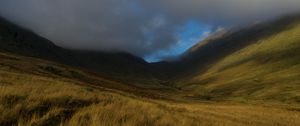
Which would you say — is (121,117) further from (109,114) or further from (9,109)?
(9,109)

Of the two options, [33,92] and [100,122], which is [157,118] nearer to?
[100,122]

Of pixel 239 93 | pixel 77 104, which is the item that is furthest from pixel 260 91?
pixel 77 104

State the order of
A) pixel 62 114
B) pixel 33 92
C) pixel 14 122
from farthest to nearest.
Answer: pixel 33 92, pixel 62 114, pixel 14 122

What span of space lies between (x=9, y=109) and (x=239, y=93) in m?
169

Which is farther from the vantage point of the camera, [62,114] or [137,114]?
[137,114]

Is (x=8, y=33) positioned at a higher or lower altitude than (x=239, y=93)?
higher

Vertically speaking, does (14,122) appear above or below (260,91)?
below

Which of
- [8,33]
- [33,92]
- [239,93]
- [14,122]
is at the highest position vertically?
[8,33]

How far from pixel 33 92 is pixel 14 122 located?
262 centimetres

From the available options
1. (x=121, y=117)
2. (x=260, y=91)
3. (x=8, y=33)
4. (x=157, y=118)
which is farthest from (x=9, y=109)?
(x=8, y=33)

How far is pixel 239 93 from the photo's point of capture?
171 meters

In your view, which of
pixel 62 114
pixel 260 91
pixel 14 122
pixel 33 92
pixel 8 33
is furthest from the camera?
pixel 8 33

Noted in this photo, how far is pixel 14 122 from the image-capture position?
25.5 ft

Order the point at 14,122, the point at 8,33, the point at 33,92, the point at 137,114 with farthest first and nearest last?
1. the point at 8,33
2. the point at 33,92
3. the point at 137,114
4. the point at 14,122
